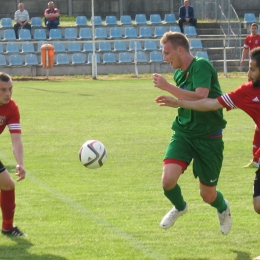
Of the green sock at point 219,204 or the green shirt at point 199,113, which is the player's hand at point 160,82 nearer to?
the green shirt at point 199,113

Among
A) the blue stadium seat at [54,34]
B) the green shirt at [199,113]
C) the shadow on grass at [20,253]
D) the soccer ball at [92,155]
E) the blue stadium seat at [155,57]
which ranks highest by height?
the green shirt at [199,113]

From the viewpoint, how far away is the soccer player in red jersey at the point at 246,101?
5246mm

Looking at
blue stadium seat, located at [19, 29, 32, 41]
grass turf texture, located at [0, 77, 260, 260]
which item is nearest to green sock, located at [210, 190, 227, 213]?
grass turf texture, located at [0, 77, 260, 260]

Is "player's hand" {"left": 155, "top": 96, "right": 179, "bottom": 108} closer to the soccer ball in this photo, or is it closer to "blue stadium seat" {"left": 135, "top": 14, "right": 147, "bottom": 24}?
the soccer ball

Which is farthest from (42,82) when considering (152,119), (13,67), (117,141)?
(117,141)

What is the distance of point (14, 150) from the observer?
5.89m

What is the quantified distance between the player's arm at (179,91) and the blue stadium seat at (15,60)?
2033cm

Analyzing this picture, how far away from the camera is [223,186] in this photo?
840 centimetres

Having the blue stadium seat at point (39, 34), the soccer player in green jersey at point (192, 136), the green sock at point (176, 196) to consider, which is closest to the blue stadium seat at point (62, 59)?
the blue stadium seat at point (39, 34)

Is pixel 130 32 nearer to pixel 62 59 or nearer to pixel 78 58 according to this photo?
pixel 78 58

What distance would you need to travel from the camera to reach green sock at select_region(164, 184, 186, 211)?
600cm

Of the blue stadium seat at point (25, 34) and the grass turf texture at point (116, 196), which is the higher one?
the blue stadium seat at point (25, 34)

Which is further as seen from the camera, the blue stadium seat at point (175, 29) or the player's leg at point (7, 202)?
the blue stadium seat at point (175, 29)

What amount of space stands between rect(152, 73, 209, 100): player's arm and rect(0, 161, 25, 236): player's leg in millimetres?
1610
